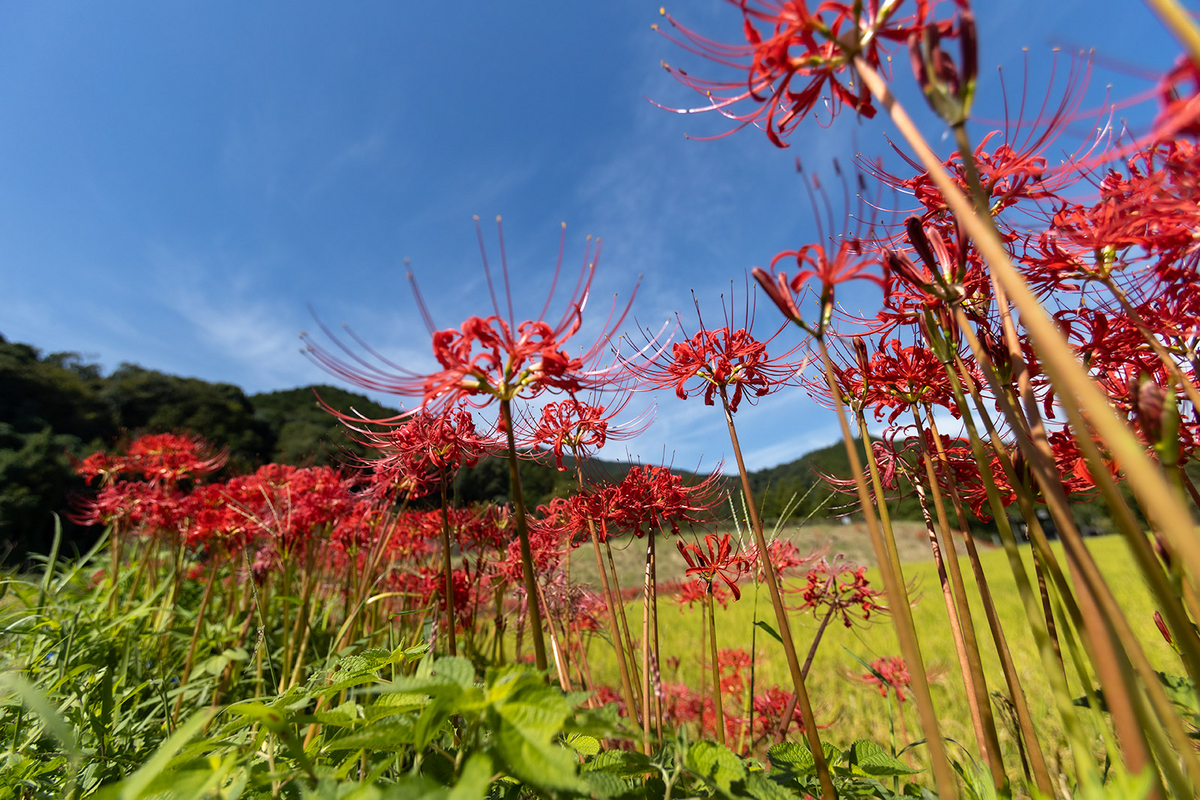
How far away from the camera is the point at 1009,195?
1.38 m

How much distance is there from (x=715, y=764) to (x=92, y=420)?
1206 inches

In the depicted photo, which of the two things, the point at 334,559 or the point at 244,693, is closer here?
the point at 244,693

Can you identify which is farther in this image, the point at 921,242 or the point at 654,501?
the point at 654,501

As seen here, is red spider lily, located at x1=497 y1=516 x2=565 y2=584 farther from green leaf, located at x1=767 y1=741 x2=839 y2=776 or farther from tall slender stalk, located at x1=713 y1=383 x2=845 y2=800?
green leaf, located at x1=767 y1=741 x2=839 y2=776

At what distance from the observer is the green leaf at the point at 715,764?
820 millimetres

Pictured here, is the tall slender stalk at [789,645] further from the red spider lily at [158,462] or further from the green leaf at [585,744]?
the red spider lily at [158,462]

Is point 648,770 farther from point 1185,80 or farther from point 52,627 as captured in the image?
point 52,627

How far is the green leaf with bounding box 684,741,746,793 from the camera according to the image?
2.69ft

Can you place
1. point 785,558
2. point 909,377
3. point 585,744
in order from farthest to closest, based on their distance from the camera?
point 785,558, point 909,377, point 585,744

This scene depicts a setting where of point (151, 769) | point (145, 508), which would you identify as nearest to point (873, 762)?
point (151, 769)

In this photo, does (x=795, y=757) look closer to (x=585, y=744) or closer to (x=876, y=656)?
(x=585, y=744)

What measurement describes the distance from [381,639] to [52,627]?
1474 millimetres

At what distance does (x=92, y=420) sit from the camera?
21500mm

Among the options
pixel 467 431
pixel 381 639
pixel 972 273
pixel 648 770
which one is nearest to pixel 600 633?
pixel 381 639
